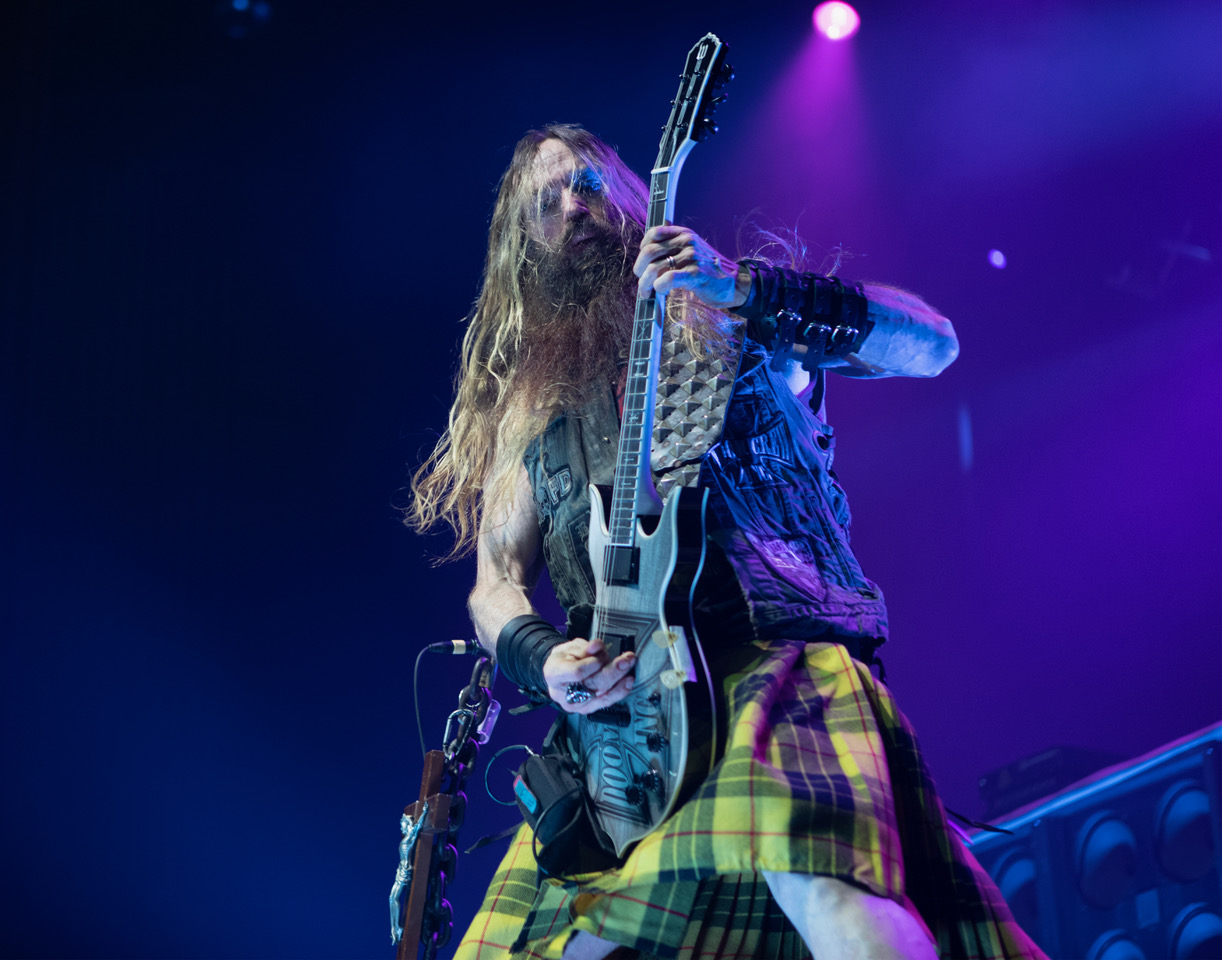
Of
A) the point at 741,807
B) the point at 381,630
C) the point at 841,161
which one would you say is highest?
the point at 841,161

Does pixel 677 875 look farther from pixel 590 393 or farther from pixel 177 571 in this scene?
pixel 177 571

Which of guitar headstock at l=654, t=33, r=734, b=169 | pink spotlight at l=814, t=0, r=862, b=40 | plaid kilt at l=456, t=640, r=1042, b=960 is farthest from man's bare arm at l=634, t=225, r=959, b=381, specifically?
pink spotlight at l=814, t=0, r=862, b=40

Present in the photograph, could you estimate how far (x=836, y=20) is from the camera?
5168mm

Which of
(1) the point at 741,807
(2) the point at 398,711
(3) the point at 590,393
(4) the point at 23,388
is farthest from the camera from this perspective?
(2) the point at 398,711

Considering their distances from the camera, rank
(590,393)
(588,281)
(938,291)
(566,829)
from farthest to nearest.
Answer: (938,291), (588,281), (590,393), (566,829)

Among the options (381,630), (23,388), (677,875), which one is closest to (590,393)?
(677,875)

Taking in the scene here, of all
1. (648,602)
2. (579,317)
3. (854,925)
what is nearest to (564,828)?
(648,602)

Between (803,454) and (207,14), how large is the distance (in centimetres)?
408

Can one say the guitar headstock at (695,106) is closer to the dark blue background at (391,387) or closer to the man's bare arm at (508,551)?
the man's bare arm at (508,551)

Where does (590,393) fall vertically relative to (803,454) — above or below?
above

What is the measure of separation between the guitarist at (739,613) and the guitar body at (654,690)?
43mm

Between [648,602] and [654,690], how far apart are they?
16 centimetres

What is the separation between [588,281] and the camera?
2.63 meters

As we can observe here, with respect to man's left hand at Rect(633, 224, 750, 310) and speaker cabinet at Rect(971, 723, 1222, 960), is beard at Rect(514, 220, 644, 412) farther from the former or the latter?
speaker cabinet at Rect(971, 723, 1222, 960)
